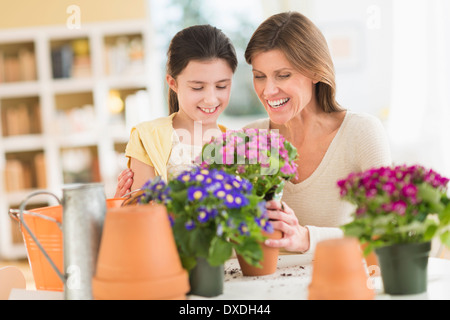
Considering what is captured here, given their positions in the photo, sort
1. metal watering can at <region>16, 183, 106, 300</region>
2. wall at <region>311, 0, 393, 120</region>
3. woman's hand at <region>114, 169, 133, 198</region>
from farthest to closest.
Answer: wall at <region>311, 0, 393, 120</region>
woman's hand at <region>114, 169, 133, 198</region>
metal watering can at <region>16, 183, 106, 300</region>

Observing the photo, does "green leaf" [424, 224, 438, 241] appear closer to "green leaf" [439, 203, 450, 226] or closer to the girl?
"green leaf" [439, 203, 450, 226]

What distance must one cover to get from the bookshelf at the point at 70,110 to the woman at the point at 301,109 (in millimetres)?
3583

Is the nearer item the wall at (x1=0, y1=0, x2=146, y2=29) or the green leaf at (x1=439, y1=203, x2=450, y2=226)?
the green leaf at (x1=439, y1=203, x2=450, y2=226)

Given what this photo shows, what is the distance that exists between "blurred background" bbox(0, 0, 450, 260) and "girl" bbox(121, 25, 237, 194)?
3.48 meters

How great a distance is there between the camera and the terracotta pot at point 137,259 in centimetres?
92

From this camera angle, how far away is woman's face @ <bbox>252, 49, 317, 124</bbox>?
1.82 meters

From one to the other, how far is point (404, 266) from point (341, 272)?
156mm

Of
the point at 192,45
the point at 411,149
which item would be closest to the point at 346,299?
the point at 192,45

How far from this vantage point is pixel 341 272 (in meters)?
0.92

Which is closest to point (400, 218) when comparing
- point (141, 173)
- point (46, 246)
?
point (46, 246)

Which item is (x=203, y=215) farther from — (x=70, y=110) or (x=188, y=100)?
(x=70, y=110)

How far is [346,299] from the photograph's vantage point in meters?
0.92

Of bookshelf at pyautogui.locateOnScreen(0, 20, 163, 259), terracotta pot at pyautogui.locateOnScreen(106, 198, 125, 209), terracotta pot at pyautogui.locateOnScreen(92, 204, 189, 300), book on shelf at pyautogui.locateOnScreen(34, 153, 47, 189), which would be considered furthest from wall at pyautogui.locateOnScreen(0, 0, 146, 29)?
terracotta pot at pyautogui.locateOnScreen(92, 204, 189, 300)

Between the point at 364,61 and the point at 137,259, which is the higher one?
the point at 364,61
